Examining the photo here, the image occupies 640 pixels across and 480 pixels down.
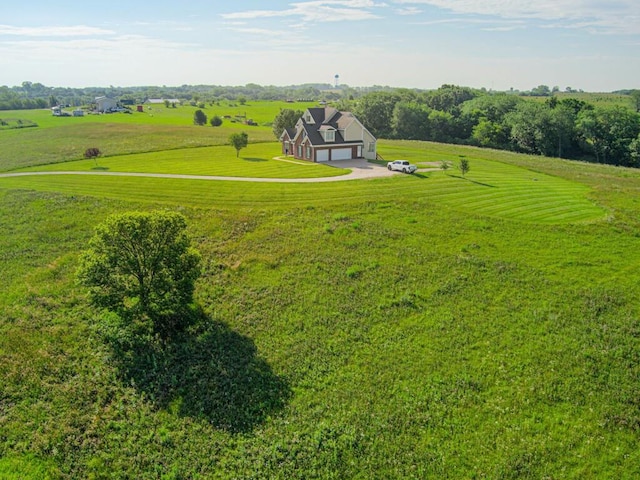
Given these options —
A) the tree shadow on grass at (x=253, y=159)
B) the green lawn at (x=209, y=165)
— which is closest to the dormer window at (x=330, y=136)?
A: the green lawn at (x=209, y=165)

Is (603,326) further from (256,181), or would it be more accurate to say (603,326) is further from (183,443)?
(256,181)

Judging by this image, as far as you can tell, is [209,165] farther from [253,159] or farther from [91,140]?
[91,140]

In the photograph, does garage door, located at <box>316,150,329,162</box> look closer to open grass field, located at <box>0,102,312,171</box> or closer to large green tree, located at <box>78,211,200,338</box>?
open grass field, located at <box>0,102,312,171</box>

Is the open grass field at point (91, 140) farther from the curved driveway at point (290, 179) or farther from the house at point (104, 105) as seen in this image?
the house at point (104, 105)

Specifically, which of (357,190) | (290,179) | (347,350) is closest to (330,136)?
(290,179)

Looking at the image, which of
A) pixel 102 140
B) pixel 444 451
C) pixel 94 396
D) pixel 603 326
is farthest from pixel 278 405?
pixel 102 140

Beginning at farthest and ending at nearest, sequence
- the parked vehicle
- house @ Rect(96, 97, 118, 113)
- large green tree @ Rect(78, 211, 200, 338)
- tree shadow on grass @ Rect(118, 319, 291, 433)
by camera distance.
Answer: house @ Rect(96, 97, 118, 113) → the parked vehicle → large green tree @ Rect(78, 211, 200, 338) → tree shadow on grass @ Rect(118, 319, 291, 433)

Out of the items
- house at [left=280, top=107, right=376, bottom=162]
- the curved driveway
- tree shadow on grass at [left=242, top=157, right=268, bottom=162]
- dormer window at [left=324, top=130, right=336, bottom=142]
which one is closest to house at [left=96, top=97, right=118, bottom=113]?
the curved driveway
